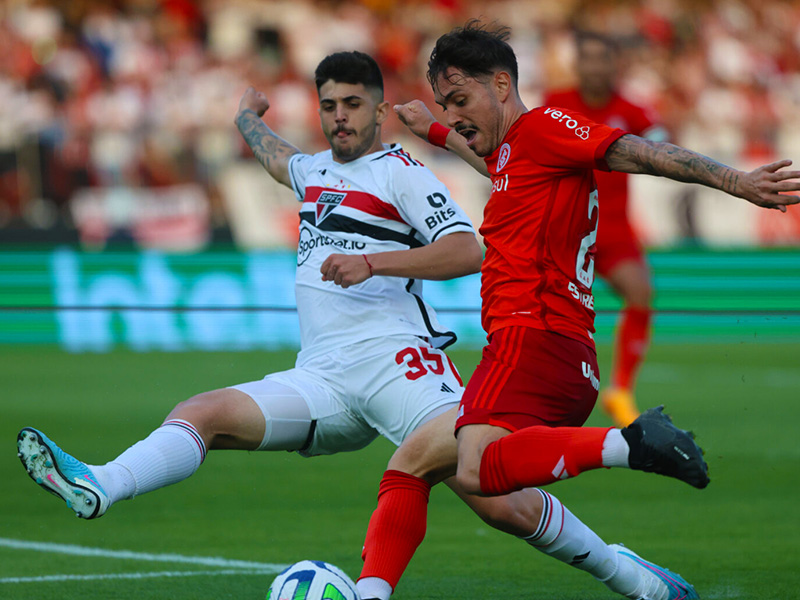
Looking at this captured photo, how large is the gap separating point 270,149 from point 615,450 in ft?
8.27

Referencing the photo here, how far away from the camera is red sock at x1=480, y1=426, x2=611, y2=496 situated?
143 inches

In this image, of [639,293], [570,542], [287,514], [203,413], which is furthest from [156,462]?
[639,293]

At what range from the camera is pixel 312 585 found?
389 centimetres

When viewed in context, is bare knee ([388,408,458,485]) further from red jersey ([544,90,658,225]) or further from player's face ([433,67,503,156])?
red jersey ([544,90,658,225])

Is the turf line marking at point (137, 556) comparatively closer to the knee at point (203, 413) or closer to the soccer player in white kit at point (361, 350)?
the soccer player in white kit at point (361, 350)

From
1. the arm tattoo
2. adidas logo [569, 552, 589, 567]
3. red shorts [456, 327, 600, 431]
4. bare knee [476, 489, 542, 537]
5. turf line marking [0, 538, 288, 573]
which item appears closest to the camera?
the arm tattoo

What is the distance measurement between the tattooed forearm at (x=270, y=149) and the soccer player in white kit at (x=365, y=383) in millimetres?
124

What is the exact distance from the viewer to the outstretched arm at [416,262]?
167 inches

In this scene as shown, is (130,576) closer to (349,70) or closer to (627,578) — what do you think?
(627,578)

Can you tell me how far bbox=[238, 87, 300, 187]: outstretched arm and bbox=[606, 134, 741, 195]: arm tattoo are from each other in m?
1.99

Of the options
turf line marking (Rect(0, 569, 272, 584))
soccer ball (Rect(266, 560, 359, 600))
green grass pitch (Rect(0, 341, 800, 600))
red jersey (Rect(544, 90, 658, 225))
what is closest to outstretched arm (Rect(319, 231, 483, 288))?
soccer ball (Rect(266, 560, 359, 600))

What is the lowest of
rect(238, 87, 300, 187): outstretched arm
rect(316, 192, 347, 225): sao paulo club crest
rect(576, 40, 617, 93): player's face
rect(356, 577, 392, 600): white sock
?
rect(356, 577, 392, 600): white sock

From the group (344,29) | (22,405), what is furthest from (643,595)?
(344,29)

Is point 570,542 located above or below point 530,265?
below
